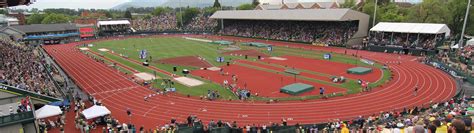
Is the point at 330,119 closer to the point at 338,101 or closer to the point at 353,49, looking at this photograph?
the point at 338,101

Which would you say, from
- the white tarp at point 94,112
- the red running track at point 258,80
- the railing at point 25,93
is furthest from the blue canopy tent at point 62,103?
the red running track at point 258,80

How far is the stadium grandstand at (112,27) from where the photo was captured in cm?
9227

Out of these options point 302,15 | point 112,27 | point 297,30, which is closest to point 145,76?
point 302,15

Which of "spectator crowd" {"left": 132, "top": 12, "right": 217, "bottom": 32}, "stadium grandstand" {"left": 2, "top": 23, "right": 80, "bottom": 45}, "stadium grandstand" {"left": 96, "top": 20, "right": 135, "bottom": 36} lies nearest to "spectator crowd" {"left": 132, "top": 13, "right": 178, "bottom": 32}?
"spectator crowd" {"left": 132, "top": 12, "right": 217, "bottom": 32}

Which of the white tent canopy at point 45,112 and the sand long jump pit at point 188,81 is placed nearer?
the white tent canopy at point 45,112

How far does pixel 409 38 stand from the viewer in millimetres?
55469

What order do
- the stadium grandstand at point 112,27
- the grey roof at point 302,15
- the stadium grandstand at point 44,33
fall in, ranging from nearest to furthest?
the grey roof at point 302,15 → the stadium grandstand at point 44,33 → the stadium grandstand at point 112,27

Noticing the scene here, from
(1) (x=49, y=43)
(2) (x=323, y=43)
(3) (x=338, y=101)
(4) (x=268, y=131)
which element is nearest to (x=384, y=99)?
(3) (x=338, y=101)

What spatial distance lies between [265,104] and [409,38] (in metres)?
40.6

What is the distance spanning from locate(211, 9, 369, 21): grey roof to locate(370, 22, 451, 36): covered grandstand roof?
5660 millimetres

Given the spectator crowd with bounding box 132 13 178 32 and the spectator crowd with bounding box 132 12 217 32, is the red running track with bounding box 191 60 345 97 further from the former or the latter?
the spectator crowd with bounding box 132 13 178 32

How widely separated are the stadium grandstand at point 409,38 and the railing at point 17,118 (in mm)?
52250

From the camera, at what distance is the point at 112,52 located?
5909cm

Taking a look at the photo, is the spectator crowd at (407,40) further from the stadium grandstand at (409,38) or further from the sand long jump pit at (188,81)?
the sand long jump pit at (188,81)
